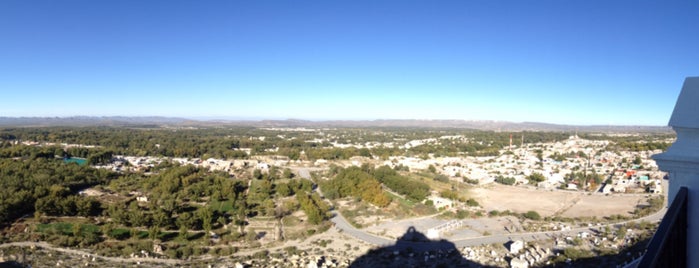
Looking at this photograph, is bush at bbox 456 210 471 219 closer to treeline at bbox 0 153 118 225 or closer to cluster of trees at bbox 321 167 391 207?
cluster of trees at bbox 321 167 391 207

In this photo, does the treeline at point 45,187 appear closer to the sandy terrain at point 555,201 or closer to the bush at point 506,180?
the sandy terrain at point 555,201

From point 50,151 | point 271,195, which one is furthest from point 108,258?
point 50,151

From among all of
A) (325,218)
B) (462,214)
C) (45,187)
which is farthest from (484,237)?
(45,187)

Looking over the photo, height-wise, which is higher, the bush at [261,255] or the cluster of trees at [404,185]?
the cluster of trees at [404,185]

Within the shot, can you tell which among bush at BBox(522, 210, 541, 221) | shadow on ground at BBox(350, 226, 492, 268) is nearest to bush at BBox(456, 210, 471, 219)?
bush at BBox(522, 210, 541, 221)

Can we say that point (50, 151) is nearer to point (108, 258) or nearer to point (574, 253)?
point (108, 258)

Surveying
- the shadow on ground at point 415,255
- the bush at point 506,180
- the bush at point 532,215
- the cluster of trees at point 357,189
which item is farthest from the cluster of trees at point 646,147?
the shadow on ground at point 415,255

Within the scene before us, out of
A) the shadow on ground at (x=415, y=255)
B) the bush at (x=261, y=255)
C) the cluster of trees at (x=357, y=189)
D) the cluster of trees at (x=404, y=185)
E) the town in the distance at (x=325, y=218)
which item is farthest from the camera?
the cluster of trees at (x=404, y=185)
